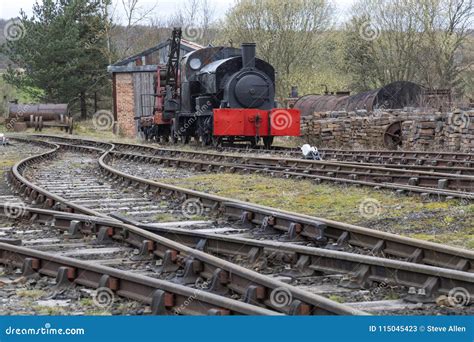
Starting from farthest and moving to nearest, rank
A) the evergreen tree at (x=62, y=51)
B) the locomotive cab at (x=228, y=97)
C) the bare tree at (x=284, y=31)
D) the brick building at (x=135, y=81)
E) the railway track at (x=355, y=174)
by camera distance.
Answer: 1. the evergreen tree at (x=62, y=51)
2. the bare tree at (x=284, y=31)
3. the brick building at (x=135, y=81)
4. the locomotive cab at (x=228, y=97)
5. the railway track at (x=355, y=174)

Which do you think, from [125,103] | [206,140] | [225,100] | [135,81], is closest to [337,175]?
[225,100]

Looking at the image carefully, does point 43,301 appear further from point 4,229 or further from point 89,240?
point 4,229

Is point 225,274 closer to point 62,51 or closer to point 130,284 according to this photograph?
point 130,284

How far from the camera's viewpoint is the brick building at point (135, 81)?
125ft

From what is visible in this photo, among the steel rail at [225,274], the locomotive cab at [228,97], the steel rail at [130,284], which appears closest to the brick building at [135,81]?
the locomotive cab at [228,97]

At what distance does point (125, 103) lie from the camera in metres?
39.5

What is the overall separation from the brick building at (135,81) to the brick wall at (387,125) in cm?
1304

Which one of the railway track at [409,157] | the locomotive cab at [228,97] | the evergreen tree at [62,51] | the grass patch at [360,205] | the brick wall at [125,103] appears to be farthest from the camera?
the evergreen tree at [62,51]

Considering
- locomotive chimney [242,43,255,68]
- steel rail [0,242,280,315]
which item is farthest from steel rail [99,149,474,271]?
locomotive chimney [242,43,255,68]

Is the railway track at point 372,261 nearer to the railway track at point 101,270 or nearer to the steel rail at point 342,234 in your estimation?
the steel rail at point 342,234

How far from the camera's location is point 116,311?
4730 mm

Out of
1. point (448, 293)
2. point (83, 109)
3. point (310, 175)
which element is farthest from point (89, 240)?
point (83, 109)

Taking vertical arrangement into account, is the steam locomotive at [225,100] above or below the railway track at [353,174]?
above

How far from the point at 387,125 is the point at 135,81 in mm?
18938
